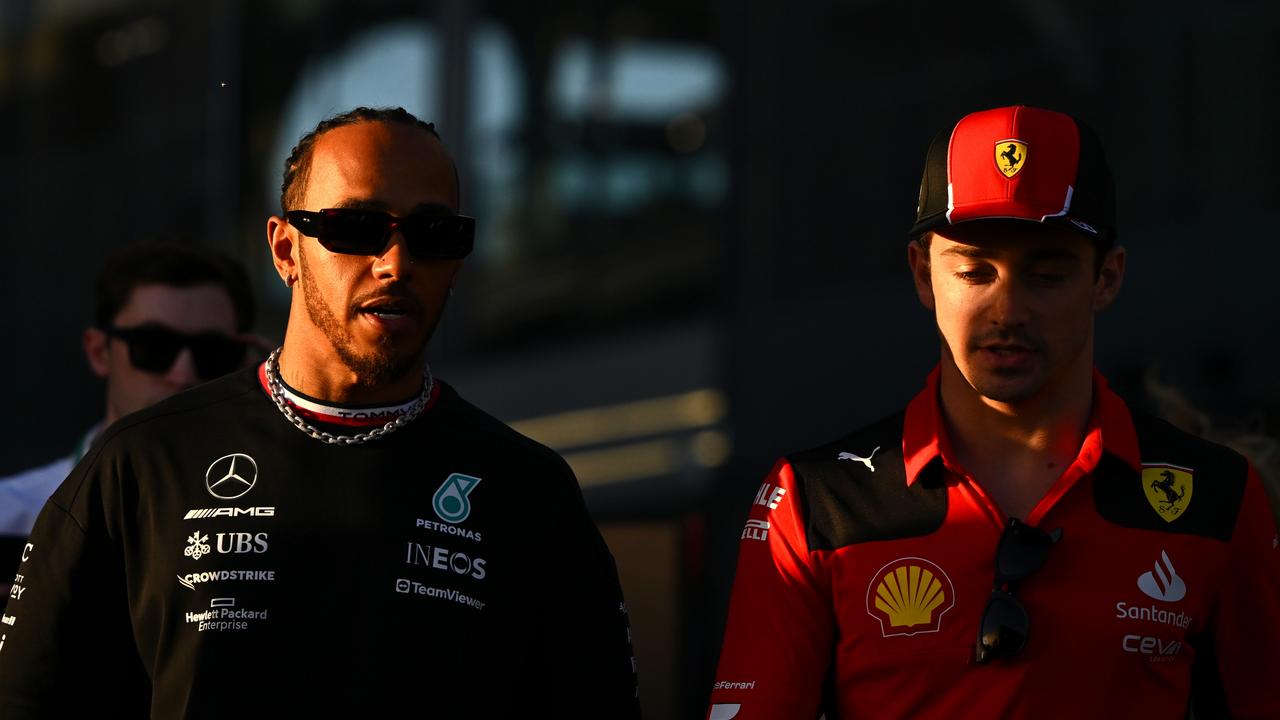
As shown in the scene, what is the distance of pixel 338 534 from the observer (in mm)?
2857

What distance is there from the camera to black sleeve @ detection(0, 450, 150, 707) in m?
2.74

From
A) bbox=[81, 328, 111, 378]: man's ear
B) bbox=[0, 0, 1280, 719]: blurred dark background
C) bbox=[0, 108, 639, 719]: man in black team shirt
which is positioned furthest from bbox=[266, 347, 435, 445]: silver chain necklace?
bbox=[0, 0, 1280, 719]: blurred dark background

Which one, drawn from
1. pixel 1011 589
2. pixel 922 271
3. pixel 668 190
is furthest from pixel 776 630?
pixel 668 190

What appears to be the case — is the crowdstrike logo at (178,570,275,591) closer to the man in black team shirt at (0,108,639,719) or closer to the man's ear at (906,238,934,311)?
the man in black team shirt at (0,108,639,719)

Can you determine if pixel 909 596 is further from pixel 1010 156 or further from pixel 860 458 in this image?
pixel 1010 156

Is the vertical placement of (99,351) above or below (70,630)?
above

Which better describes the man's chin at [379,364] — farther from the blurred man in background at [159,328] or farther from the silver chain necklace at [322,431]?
the blurred man in background at [159,328]

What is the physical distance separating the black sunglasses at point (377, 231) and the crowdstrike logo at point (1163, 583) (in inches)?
47.2

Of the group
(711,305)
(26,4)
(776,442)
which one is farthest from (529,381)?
(26,4)

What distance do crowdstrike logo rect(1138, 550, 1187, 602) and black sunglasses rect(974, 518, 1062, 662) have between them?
153mm

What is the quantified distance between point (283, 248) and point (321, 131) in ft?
0.68

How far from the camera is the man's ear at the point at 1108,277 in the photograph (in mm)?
3043

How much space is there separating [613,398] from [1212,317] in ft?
17.2

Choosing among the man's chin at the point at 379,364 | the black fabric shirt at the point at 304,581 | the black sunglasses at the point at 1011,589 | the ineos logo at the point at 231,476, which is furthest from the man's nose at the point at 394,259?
the black sunglasses at the point at 1011,589
